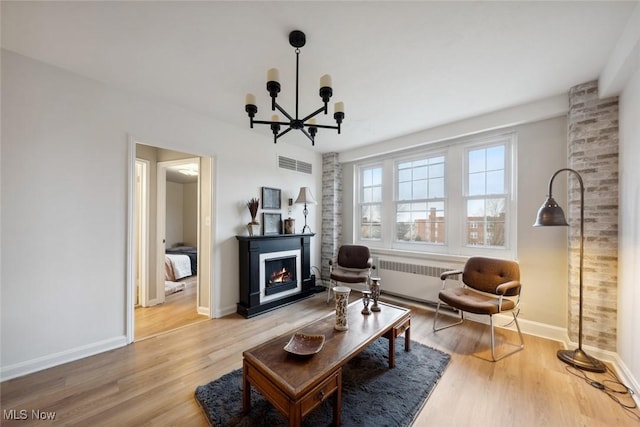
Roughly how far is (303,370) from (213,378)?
104 centimetres

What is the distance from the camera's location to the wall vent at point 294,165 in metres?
3.96

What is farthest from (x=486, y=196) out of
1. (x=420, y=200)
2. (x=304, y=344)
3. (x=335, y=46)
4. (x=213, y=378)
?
(x=213, y=378)

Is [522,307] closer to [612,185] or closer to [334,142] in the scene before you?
[612,185]

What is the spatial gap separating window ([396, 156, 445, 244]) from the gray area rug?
1882mm

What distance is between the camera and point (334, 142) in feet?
13.2

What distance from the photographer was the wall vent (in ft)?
13.0

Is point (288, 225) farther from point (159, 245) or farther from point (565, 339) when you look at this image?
point (565, 339)

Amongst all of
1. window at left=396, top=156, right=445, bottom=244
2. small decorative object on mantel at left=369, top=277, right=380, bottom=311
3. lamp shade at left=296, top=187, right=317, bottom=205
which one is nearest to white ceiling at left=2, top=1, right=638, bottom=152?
window at left=396, top=156, right=445, bottom=244

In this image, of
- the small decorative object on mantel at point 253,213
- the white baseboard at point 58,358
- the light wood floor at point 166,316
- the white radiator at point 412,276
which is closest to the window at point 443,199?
the white radiator at point 412,276

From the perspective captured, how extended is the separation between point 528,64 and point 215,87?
110 inches

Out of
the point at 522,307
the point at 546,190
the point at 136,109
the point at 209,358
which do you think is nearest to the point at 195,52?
the point at 136,109

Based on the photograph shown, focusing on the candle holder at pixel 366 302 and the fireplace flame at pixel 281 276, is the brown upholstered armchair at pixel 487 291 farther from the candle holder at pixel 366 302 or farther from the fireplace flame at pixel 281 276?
the fireplace flame at pixel 281 276

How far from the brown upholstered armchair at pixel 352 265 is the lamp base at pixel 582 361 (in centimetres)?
202

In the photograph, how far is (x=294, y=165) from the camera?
163 inches
